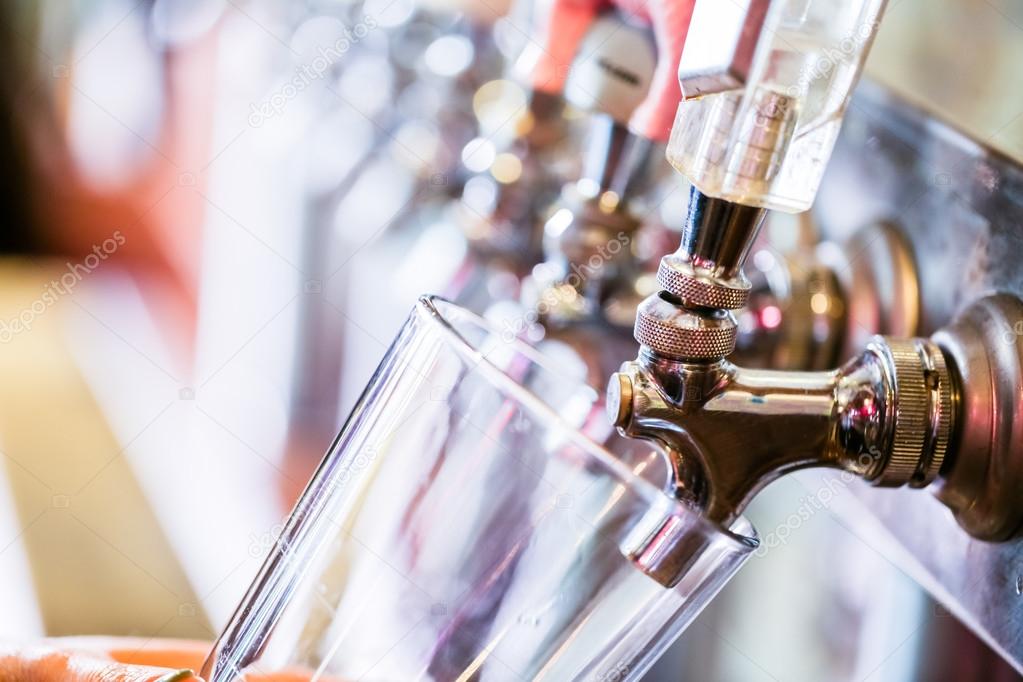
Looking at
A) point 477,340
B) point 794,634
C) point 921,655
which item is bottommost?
point 794,634

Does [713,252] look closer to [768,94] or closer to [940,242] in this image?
[768,94]

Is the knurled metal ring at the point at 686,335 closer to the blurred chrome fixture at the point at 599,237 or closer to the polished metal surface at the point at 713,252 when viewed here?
the polished metal surface at the point at 713,252

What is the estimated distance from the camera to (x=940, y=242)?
606 mm

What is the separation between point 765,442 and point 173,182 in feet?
6.79

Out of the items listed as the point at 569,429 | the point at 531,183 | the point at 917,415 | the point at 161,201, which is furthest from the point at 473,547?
the point at 161,201

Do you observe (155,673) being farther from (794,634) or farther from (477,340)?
(794,634)

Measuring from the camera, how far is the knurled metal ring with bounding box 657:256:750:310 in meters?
0.42

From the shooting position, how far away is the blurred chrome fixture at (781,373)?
15.7 inches

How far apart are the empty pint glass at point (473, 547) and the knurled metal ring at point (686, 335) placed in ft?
0.17

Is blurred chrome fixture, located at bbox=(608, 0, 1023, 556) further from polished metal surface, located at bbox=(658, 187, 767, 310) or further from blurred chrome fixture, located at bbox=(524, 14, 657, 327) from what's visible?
blurred chrome fixture, located at bbox=(524, 14, 657, 327)

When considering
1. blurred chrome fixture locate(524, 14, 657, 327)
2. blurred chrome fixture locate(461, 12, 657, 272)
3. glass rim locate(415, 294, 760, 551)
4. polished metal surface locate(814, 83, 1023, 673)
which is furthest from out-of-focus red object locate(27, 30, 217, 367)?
glass rim locate(415, 294, 760, 551)

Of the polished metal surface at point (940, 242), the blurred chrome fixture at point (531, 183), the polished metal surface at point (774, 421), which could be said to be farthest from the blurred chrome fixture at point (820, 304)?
the polished metal surface at point (774, 421)

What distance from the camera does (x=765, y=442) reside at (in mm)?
457

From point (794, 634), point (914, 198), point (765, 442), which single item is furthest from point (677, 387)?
point (794, 634)
